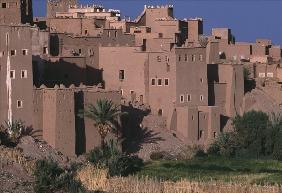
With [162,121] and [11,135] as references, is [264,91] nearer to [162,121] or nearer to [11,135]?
[162,121]

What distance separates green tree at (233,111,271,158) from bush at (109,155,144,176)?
26.1 feet

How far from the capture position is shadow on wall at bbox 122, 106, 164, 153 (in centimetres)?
5047

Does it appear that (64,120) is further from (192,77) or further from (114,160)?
(192,77)

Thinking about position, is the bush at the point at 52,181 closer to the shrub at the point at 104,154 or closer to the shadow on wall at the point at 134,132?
the shrub at the point at 104,154

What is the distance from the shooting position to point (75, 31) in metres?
58.8

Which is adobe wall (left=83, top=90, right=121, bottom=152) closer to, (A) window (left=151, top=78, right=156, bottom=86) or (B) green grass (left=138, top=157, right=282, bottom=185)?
(B) green grass (left=138, top=157, right=282, bottom=185)

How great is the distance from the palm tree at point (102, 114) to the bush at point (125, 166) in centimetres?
185

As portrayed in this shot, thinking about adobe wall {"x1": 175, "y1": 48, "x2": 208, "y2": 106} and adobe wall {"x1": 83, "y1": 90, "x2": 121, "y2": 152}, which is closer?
adobe wall {"x1": 83, "y1": 90, "x2": 121, "y2": 152}

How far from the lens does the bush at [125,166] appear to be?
43375 mm

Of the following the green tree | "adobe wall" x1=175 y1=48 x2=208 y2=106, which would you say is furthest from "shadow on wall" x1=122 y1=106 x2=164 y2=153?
the green tree

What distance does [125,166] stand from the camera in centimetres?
4450

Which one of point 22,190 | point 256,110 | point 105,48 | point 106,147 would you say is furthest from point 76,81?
point 22,190

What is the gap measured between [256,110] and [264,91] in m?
2.05

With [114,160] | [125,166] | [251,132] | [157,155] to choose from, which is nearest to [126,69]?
[157,155]
